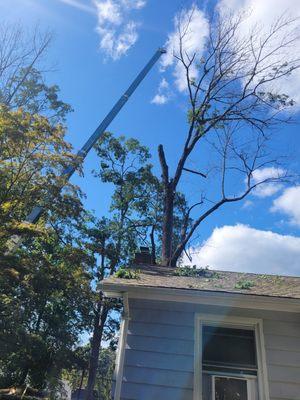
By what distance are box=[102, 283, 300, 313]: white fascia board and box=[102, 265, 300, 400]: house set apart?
0.04ft

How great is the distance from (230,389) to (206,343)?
0.64 meters

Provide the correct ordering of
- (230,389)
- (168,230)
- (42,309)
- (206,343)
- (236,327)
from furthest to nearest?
1. (42,309)
2. (168,230)
3. (236,327)
4. (206,343)
5. (230,389)

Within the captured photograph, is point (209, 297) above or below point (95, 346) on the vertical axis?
below

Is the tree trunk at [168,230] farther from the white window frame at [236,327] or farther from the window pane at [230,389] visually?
the window pane at [230,389]

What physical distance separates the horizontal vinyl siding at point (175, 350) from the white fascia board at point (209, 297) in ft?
0.78

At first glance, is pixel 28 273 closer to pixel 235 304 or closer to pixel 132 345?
pixel 132 345

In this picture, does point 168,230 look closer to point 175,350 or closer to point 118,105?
point 118,105

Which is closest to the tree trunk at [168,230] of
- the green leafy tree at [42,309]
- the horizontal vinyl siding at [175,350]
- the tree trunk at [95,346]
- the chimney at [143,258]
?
the green leafy tree at [42,309]

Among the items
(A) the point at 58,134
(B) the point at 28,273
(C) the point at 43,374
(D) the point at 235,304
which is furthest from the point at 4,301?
(C) the point at 43,374

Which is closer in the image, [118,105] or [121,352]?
[121,352]

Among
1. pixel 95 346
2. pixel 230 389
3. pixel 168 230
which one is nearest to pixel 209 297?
pixel 230 389

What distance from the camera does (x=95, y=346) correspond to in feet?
81.7

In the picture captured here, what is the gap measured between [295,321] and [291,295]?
15.0 inches

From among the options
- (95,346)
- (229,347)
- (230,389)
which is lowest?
(230,389)
